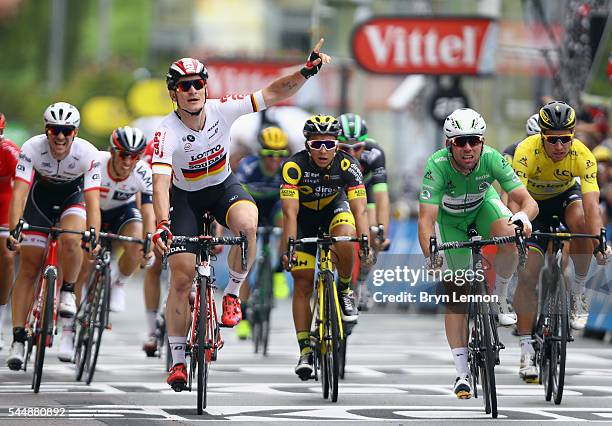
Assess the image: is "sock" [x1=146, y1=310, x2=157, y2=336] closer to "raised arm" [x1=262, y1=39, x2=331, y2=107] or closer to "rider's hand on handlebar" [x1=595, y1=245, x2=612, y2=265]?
"raised arm" [x1=262, y1=39, x2=331, y2=107]

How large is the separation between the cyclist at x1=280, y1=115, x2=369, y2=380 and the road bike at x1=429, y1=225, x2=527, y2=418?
5.91ft

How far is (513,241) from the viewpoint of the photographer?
1169cm

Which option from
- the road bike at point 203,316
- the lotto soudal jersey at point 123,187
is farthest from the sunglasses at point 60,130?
the road bike at point 203,316

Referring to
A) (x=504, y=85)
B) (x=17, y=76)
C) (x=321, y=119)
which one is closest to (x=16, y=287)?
(x=321, y=119)

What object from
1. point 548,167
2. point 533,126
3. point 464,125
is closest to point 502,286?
point 548,167

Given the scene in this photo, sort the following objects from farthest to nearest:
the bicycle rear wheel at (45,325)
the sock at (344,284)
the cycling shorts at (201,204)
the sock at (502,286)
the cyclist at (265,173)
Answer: the cyclist at (265,173), the sock at (344,284), the bicycle rear wheel at (45,325), the sock at (502,286), the cycling shorts at (201,204)

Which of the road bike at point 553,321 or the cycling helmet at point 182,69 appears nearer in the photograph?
the cycling helmet at point 182,69

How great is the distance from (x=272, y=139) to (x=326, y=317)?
5091 millimetres

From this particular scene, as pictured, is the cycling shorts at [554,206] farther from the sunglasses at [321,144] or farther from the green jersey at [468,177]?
the sunglasses at [321,144]

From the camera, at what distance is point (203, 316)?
1172cm

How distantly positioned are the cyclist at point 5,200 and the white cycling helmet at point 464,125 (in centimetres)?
473

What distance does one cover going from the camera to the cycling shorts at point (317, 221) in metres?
13.7

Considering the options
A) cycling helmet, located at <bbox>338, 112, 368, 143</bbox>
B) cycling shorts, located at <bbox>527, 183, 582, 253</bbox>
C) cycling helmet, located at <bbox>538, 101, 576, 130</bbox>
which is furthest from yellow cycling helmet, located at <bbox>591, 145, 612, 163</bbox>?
cycling helmet, located at <bbox>538, 101, 576, 130</bbox>

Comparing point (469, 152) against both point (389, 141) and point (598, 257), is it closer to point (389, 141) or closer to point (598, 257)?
point (598, 257)
